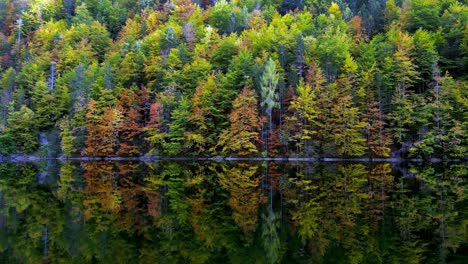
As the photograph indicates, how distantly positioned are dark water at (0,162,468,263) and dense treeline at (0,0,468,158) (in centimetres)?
2746

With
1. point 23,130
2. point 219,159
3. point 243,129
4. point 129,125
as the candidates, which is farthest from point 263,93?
point 23,130

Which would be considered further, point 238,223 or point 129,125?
point 129,125

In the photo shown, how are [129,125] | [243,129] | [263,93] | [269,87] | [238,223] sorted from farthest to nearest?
[129,125] → [269,87] → [263,93] → [243,129] → [238,223]

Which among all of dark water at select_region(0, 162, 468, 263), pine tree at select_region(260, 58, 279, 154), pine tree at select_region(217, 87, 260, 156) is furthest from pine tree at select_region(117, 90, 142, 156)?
dark water at select_region(0, 162, 468, 263)

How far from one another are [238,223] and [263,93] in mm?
43018

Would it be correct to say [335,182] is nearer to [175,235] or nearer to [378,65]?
[175,235]

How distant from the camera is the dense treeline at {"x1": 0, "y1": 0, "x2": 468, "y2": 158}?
56.5m

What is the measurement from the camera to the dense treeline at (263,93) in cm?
5650

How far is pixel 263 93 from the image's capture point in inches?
2354

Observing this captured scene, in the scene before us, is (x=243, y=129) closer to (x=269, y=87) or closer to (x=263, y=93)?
(x=263, y=93)

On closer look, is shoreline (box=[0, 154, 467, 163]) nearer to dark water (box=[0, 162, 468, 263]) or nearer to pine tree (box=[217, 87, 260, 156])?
pine tree (box=[217, 87, 260, 156])

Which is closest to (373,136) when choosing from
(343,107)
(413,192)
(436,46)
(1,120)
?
(343,107)

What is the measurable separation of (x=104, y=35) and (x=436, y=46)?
66.3 m

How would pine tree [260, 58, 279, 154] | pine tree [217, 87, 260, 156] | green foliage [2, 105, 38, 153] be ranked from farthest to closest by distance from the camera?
green foliage [2, 105, 38, 153]
pine tree [260, 58, 279, 154]
pine tree [217, 87, 260, 156]
